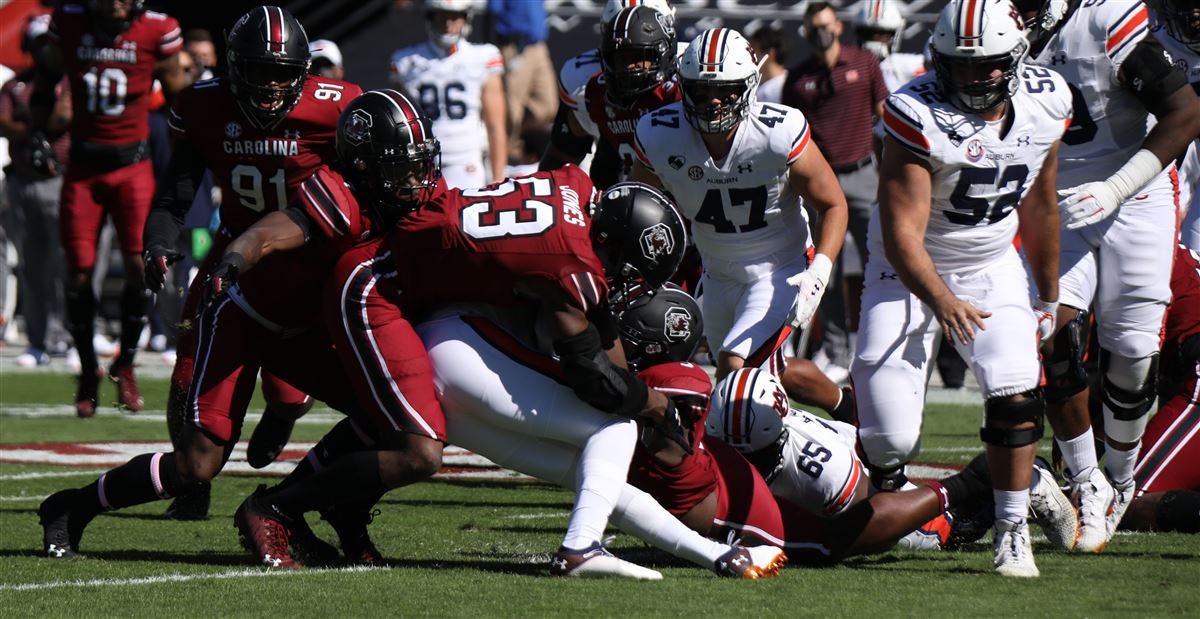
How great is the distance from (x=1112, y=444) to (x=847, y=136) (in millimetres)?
4841

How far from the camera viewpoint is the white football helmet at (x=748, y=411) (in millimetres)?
5152

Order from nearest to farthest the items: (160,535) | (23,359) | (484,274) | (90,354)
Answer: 1. (484,274)
2. (160,535)
3. (90,354)
4. (23,359)

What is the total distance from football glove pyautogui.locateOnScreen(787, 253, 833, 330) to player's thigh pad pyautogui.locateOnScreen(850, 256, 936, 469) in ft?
0.72

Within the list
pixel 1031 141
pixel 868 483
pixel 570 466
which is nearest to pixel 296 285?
pixel 570 466

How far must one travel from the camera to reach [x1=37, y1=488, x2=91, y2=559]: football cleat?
17.6 ft

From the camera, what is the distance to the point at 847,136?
35.1 feet

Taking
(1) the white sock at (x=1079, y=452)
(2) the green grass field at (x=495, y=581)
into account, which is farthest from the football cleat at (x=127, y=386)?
(1) the white sock at (x=1079, y=452)

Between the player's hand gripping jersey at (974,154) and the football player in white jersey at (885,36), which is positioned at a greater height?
the player's hand gripping jersey at (974,154)

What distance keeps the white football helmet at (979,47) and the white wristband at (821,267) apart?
2.64 feet

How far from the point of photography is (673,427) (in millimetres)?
4934

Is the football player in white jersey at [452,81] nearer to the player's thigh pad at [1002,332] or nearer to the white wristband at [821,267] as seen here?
the white wristband at [821,267]

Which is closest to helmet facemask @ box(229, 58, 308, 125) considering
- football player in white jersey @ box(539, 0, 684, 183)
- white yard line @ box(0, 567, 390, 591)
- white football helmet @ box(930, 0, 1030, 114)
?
football player in white jersey @ box(539, 0, 684, 183)

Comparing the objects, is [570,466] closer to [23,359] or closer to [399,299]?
[399,299]

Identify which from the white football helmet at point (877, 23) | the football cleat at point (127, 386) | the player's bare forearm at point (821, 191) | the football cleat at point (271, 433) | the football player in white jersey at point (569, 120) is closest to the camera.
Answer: the player's bare forearm at point (821, 191)
